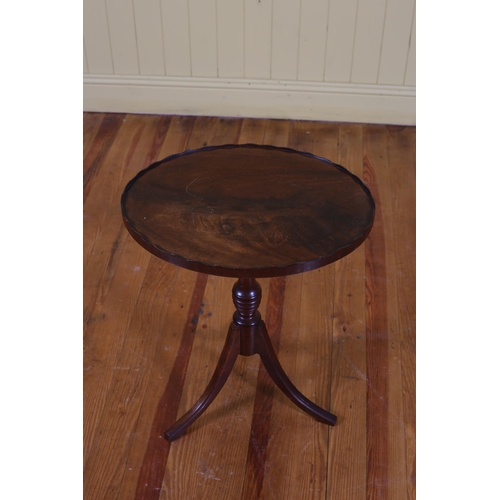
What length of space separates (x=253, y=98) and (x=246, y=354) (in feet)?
6.35

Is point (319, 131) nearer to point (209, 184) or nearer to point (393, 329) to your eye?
point (393, 329)

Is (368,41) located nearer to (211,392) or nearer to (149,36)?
(149,36)

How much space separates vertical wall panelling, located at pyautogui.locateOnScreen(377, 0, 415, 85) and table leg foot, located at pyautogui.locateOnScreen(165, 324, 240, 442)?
79.9 inches

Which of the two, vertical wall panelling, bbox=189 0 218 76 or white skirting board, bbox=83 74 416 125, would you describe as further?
white skirting board, bbox=83 74 416 125

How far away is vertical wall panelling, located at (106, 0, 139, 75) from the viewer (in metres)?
3.19

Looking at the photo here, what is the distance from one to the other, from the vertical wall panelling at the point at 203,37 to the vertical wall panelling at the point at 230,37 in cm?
3

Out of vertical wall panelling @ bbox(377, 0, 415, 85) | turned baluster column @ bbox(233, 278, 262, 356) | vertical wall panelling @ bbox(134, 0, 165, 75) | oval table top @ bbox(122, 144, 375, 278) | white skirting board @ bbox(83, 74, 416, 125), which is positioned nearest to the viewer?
oval table top @ bbox(122, 144, 375, 278)

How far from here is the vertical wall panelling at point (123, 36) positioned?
3191 millimetres

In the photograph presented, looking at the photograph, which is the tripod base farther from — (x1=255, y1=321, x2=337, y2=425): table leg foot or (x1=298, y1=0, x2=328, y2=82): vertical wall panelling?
(x1=298, y1=0, x2=328, y2=82): vertical wall panelling

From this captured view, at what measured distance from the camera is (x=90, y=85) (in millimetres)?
3438

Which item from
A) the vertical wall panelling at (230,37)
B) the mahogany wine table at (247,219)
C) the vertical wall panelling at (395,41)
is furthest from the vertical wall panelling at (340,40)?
the mahogany wine table at (247,219)

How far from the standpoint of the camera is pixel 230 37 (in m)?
3.22

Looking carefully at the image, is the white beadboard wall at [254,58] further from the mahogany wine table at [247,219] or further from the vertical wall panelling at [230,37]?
the mahogany wine table at [247,219]

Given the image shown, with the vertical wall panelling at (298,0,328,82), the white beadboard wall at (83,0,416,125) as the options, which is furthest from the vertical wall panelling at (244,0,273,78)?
the vertical wall panelling at (298,0,328,82)
